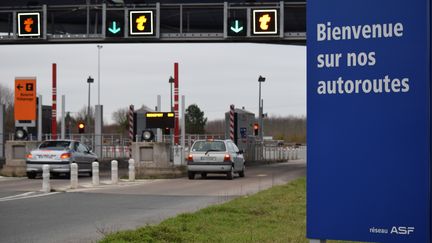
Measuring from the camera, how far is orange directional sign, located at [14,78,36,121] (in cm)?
3177

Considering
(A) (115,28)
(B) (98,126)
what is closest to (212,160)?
(A) (115,28)

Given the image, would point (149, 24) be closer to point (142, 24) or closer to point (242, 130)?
point (142, 24)

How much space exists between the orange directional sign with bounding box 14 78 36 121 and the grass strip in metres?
18.7

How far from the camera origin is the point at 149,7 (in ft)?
97.4

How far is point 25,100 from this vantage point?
31.9 meters

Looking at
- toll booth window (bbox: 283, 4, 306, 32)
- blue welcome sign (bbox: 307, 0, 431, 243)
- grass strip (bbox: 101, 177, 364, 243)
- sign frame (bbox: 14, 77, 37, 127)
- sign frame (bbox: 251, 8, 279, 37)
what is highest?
toll booth window (bbox: 283, 4, 306, 32)

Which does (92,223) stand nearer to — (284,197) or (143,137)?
(284,197)

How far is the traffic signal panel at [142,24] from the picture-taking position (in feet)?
95.1

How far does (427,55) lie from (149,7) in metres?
26.2

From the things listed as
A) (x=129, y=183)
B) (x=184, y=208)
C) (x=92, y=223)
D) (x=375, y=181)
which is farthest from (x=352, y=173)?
(x=129, y=183)

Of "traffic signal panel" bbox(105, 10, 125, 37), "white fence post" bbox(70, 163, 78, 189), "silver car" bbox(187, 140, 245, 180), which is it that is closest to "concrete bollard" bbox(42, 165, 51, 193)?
"white fence post" bbox(70, 163, 78, 189)

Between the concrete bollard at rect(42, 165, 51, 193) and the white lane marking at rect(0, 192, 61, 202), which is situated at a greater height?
the concrete bollard at rect(42, 165, 51, 193)

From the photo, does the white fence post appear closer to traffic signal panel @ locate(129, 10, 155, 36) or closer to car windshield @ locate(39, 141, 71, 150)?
car windshield @ locate(39, 141, 71, 150)

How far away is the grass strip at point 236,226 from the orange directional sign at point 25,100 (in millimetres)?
18732
